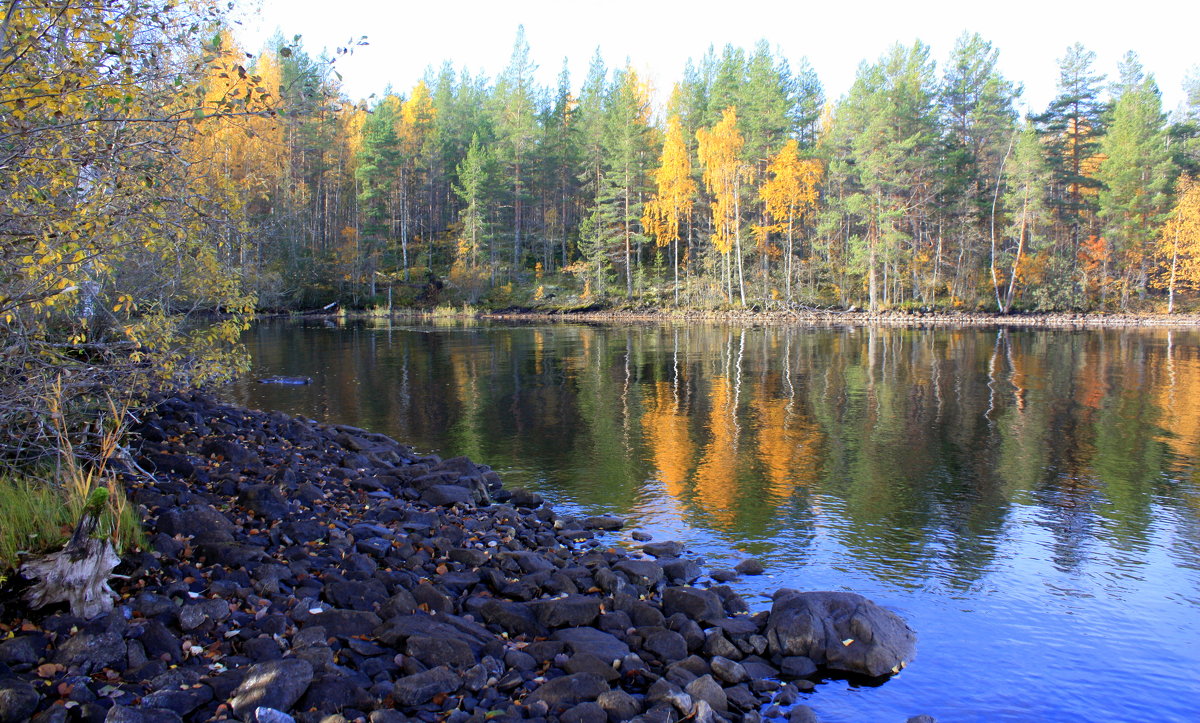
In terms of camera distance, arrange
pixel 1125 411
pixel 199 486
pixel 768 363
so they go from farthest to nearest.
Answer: pixel 768 363 → pixel 1125 411 → pixel 199 486

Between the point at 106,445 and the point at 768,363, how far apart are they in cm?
2592

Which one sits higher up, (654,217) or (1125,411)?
(654,217)

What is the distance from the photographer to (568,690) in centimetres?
548

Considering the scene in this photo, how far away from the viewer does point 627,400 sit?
2170 centimetres

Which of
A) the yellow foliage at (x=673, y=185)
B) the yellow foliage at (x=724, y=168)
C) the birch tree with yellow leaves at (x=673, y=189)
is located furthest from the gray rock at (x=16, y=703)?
the yellow foliage at (x=673, y=185)

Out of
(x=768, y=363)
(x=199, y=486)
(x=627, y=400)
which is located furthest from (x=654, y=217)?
(x=199, y=486)

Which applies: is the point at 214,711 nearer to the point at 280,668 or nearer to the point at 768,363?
the point at 280,668

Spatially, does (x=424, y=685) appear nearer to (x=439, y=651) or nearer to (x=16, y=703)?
(x=439, y=651)

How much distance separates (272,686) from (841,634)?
4883mm

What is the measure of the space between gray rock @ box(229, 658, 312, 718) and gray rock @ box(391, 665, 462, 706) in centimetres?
60

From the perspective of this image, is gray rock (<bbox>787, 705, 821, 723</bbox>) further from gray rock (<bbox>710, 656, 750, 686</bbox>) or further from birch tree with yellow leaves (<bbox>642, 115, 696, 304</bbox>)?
birch tree with yellow leaves (<bbox>642, 115, 696, 304</bbox>)

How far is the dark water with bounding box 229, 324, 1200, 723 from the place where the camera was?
7078 mm

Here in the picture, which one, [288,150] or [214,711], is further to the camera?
[288,150]

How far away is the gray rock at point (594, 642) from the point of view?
6.22 meters
